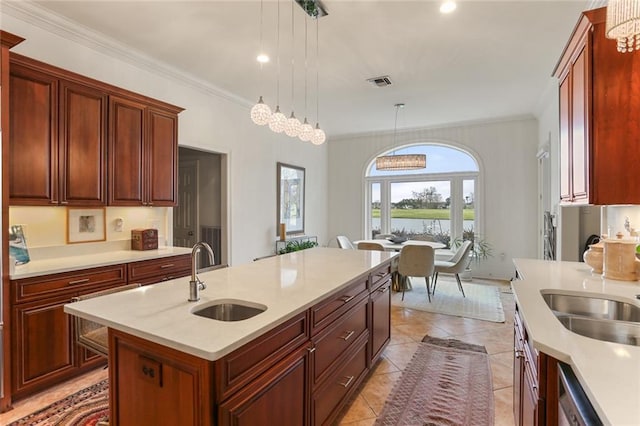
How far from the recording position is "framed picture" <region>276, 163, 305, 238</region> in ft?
19.5

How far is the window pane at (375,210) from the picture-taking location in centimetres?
745

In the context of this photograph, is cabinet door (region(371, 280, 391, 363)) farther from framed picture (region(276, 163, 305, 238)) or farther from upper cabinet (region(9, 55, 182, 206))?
framed picture (region(276, 163, 305, 238))

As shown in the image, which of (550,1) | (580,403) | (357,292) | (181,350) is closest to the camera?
(580,403)

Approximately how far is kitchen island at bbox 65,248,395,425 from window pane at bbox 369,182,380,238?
17.1 ft

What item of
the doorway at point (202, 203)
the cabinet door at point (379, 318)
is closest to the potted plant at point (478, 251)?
the cabinet door at point (379, 318)

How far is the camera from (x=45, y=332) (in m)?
2.42

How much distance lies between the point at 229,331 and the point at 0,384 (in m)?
2.08

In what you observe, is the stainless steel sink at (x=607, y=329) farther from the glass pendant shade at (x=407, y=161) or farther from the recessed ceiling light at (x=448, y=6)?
the glass pendant shade at (x=407, y=161)

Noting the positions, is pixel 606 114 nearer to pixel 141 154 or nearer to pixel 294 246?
pixel 141 154

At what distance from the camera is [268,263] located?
270cm

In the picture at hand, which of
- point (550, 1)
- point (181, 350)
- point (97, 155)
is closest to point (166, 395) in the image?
point (181, 350)

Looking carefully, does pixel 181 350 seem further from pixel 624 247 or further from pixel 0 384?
pixel 624 247

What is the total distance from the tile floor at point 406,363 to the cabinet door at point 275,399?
782 mm

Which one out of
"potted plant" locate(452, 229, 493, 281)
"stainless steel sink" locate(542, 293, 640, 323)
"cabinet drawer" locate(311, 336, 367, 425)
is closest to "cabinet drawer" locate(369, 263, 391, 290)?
"cabinet drawer" locate(311, 336, 367, 425)
